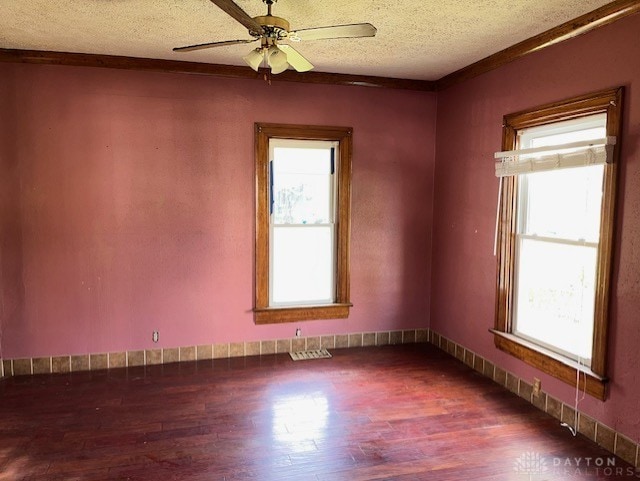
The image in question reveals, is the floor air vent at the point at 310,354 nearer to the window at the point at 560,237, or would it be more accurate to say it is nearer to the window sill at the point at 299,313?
the window sill at the point at 299,313

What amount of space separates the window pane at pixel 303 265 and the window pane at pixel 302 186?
0.39 feet

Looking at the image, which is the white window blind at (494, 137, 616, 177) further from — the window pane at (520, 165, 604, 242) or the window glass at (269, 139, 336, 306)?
the window glass at (269, 139, 336, 306)

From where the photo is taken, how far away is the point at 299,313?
4676mm

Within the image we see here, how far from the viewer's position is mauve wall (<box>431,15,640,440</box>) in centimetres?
282

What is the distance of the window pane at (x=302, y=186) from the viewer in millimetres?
4578

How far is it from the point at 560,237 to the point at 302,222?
7.43 ft

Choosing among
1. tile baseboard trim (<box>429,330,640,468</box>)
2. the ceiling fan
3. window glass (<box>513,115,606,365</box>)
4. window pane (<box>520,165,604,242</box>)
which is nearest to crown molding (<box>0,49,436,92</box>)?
the ceiling fan

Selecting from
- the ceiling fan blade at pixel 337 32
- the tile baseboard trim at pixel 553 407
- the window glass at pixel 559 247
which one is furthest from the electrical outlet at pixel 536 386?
the ceiling fan blade at pixel 337 32

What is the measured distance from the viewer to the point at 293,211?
4645 millimetres

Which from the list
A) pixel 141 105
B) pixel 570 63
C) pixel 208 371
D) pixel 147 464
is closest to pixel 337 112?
pixel 141 105

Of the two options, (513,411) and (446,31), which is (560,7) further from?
(513,411)

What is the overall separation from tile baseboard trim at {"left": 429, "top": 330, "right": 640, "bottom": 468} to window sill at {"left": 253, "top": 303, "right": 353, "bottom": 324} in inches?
43.2

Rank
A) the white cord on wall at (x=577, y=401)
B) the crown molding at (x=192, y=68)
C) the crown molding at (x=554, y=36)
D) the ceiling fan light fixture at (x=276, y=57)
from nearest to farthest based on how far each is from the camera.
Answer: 1. the ceiling fan light fixture at (x=276, y=57)
2. the crown molding at (x=554, y=36)
3. the white cord on wall at (x=577, y=401)
4. the crown molding at (x=192, y=68)

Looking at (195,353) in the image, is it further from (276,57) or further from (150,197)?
(276,57)
